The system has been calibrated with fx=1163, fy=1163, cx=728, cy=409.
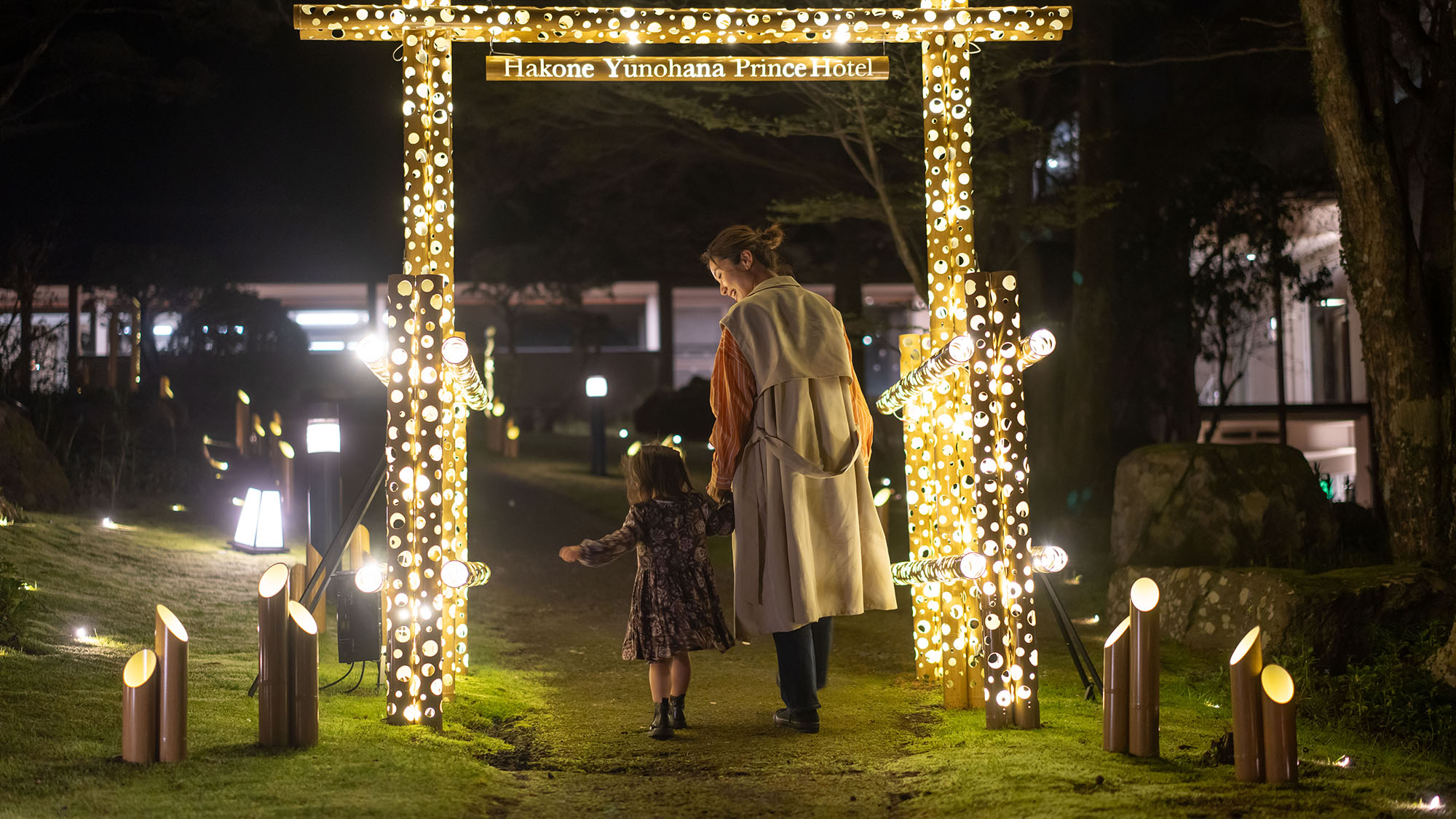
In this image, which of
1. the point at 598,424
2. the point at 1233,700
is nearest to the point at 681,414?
the point at 598,424

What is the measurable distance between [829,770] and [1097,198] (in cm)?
859

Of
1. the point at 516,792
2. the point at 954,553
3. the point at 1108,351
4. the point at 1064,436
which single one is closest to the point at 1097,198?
the point at 1108,351

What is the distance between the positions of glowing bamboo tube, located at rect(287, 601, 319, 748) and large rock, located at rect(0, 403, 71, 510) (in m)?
6.61

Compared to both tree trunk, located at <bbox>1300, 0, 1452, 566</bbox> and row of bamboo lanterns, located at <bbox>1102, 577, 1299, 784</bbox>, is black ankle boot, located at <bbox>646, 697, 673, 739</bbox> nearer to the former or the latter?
row of bamboo lanterns, located at <bbox>1102, 577, 1299, 784</bbox>

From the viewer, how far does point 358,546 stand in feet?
22.0

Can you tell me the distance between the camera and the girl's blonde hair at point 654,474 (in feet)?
15.7

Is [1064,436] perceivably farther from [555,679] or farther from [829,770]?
[829,770]

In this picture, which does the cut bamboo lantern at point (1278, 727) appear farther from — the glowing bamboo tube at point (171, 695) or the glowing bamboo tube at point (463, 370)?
the glowing bamboo tube at point (171, 695)

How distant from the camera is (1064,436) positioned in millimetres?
12547

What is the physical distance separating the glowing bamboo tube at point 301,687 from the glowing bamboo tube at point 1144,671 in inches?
115

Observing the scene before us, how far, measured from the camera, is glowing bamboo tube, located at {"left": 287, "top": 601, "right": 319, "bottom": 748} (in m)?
4.16

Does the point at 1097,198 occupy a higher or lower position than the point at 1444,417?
higher

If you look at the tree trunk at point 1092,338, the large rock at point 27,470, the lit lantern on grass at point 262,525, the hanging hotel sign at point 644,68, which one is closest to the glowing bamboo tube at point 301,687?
the hanging hotel sign at point 644,68

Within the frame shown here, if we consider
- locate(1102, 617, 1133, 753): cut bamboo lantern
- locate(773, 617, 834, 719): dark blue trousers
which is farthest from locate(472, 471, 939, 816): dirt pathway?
locate(1102, 617, 1133, 753): cut bamboo lantern
